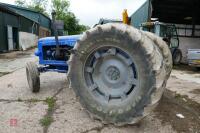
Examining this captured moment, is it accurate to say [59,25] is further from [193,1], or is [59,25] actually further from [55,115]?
[193,1]

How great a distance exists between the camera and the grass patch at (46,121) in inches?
163

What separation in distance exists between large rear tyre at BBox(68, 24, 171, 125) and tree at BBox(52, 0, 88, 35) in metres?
50.0

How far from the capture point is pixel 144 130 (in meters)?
3.93

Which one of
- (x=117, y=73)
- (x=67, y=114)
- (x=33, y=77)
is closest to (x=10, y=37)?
(x=33, y=77)

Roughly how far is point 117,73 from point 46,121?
1.30m

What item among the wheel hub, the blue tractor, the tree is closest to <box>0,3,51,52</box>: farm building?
the blue tractor

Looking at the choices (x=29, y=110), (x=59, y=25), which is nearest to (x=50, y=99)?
(x=29, y=110)

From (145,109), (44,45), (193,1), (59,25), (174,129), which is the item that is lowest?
(174,129)

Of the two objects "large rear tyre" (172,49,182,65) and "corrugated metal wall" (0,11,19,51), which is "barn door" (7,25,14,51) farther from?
"large rear tyre" (172,49,182,65)

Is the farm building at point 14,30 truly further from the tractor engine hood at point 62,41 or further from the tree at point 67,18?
the tree at point 67,18

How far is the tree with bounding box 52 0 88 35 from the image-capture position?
59294 mm

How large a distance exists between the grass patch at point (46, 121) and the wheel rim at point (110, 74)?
0.77m

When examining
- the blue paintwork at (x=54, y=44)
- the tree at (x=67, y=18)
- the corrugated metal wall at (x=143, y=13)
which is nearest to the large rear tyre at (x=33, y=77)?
the blue paintwork at (x=54, y=44)

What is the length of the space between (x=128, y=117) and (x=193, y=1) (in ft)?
42.9
